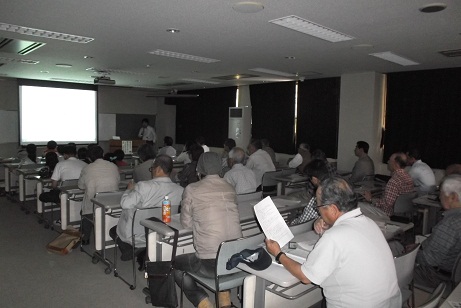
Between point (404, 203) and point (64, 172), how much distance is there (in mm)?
4918

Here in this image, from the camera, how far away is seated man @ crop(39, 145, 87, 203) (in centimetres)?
522

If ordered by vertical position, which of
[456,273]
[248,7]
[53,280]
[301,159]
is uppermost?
[248,7]

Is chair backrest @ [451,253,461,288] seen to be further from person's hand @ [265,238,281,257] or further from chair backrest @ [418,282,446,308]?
person's hand @ [265,238,281,257]

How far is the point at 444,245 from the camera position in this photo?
285 centimetres

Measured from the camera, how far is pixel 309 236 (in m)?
3.00

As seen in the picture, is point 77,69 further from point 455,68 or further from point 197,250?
point 455,68

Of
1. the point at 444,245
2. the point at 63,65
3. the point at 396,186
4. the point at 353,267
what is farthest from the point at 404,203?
the point at 63,65

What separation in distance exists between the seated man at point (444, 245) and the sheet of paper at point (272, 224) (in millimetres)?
1426

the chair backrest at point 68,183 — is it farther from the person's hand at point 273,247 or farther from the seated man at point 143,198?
the person's hand at point 273,247

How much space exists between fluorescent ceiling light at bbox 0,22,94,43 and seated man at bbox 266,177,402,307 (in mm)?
4506

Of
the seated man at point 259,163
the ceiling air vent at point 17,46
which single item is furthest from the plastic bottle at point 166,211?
the ceiling air vent at point 17,46

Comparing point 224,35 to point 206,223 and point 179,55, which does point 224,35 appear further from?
point 206,223

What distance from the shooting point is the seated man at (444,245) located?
9.22ft

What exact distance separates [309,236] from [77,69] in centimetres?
722
